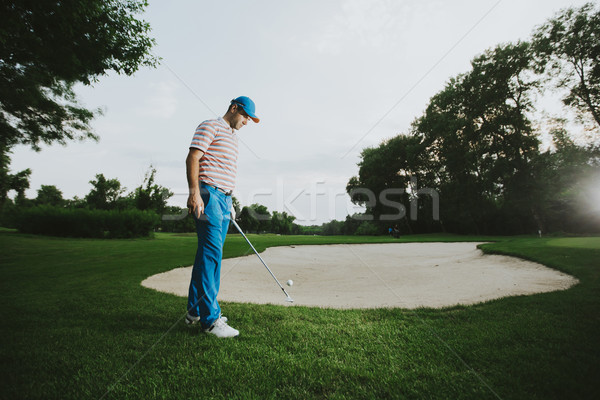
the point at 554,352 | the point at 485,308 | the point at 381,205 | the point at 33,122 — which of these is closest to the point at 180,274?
the point at 485,308

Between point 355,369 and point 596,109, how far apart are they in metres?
31.6

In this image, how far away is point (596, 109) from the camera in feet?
68.6

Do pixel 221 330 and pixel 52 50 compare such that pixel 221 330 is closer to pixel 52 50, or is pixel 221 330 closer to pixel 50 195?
pixel 52 50

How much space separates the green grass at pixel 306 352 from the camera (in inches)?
66.4

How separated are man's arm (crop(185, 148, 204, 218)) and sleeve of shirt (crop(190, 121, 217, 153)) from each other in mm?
55

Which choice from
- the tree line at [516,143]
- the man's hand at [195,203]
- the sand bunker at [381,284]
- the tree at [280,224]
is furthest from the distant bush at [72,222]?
the tree at [280,224]

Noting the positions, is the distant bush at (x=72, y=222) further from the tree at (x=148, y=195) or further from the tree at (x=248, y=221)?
the tree at (x=248, y=221)

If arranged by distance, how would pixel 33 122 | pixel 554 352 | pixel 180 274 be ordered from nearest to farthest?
pixel 554 352 → pixel 180 274 → pixel 33 122

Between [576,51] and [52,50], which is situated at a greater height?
[576,51]

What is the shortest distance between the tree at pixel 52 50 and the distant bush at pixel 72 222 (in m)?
12.1

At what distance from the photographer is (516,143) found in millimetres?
25359

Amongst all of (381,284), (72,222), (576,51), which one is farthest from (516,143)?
(72,222)

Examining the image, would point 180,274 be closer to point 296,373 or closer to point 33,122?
point 296,373

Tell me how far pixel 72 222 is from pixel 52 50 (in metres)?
18.9
